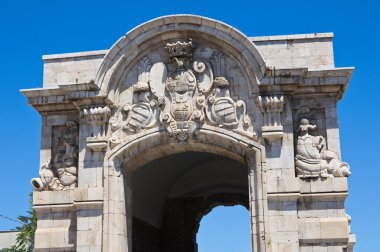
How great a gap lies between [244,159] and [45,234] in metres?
4.54

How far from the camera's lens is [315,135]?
43.7 feet

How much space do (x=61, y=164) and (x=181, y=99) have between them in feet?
10.0

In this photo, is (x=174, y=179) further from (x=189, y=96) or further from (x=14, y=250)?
(x=14, y=250)

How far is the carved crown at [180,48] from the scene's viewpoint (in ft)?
45.0

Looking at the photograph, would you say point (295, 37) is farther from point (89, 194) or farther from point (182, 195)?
point (182, 195)

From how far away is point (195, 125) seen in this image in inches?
529

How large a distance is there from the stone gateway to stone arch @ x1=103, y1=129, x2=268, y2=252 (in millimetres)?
23

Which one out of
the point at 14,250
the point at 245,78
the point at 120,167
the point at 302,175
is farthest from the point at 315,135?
the point at 14,250

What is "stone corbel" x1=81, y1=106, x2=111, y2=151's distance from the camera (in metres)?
13.6

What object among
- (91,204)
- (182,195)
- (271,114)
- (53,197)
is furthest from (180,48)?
(182,195)

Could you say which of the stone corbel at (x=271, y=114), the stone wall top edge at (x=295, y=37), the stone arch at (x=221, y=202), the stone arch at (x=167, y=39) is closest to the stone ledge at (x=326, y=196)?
the stone corbel at (x=271, y=114)

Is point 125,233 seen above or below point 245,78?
below

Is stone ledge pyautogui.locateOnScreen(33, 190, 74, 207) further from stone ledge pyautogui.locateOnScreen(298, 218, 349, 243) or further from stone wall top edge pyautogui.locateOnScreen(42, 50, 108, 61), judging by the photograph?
stone ledge pyautogui.locateOnScreen(298, 218, 349, 243)

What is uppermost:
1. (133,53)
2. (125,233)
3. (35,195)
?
(133,53)
